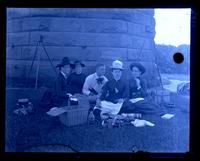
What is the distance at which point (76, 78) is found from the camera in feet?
7.29

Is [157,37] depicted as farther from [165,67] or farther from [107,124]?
[107,124]

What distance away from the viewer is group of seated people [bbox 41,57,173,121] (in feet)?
7.29

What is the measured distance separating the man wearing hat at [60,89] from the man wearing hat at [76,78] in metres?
0.02

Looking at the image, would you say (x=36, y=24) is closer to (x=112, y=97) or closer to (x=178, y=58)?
(x=112, y=97)

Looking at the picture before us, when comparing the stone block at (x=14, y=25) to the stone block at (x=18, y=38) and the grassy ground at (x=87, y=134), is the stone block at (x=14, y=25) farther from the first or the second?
the grassy ground at (x=87, y=134)

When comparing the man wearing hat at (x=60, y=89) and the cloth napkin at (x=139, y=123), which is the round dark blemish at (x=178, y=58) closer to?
the cloth napkin at (x=139, y=123)

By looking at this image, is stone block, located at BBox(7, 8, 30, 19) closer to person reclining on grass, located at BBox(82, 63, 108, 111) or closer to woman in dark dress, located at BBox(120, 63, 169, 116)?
person reclining on grass, located at BBox(82, 63, 108, 111)

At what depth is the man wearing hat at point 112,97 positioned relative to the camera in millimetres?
2230

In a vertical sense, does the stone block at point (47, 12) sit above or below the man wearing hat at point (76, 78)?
above

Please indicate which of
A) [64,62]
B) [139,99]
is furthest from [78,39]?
[139,99]

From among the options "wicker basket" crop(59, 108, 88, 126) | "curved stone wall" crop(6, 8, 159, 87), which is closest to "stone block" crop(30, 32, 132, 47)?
"curved stone wall" crop(6, 8, 159, 87)

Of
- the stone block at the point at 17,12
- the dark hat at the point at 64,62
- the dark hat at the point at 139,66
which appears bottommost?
the dark hat at the point at 139,66

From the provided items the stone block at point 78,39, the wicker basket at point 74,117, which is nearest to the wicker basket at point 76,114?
the wicker basket at point 74,117
